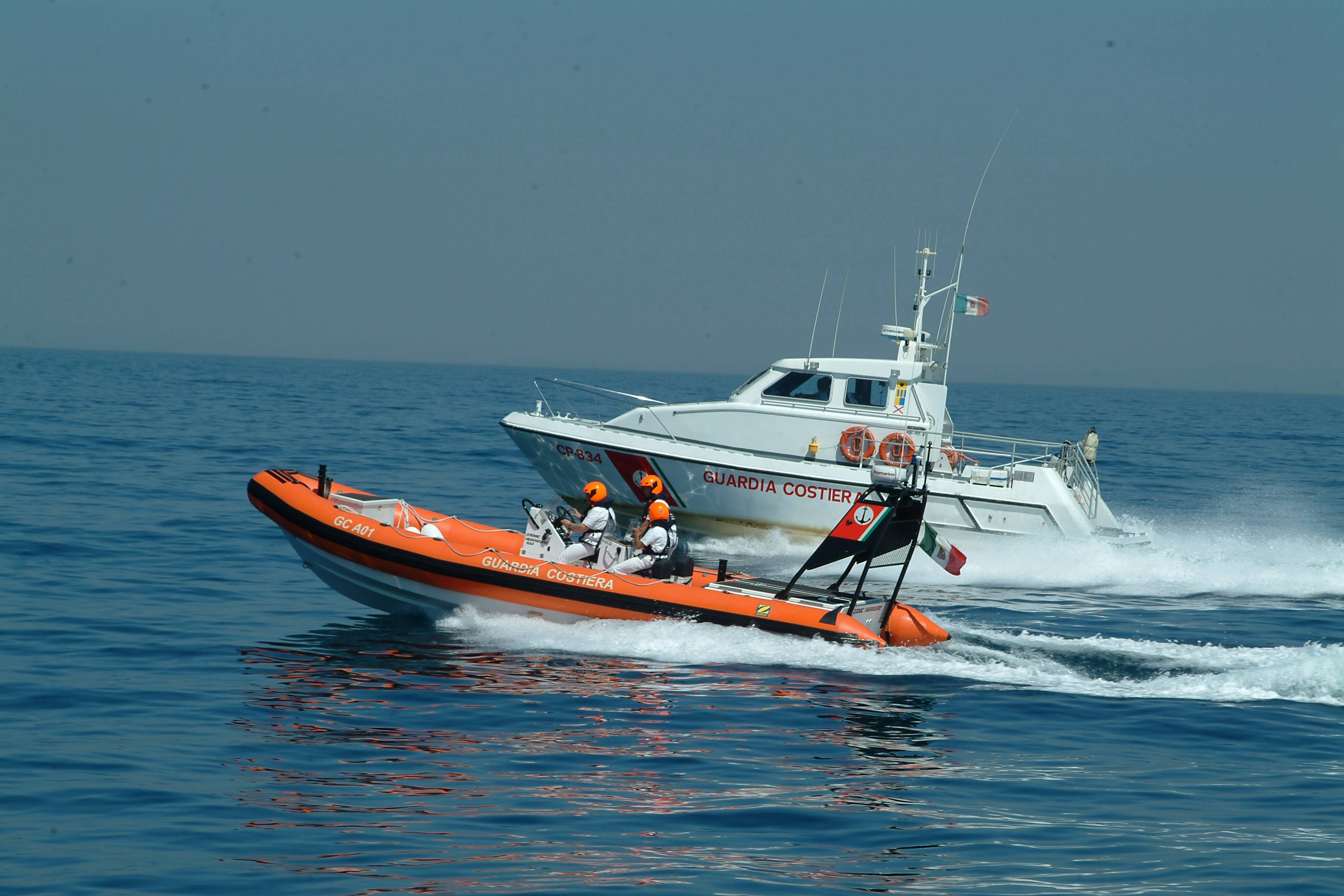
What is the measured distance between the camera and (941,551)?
1127 centimetres

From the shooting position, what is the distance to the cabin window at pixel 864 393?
1669 centimetres

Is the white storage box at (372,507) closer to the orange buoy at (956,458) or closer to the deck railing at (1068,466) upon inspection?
the deck railing at (1068,466)

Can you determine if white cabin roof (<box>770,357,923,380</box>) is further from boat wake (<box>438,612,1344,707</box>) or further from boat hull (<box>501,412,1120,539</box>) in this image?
boat wake (<box>438,612,1344,707</box>)

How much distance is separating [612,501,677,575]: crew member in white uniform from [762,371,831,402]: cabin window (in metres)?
5.99

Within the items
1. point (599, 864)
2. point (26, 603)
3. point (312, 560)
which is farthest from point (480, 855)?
point (26, 603)

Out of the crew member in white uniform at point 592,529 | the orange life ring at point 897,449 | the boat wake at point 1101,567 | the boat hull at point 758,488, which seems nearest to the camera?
the crew member in white uniform at point 592,529

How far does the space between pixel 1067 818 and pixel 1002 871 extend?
3.16 feet

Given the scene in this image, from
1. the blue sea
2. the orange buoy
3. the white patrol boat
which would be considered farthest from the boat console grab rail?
the orange buoy

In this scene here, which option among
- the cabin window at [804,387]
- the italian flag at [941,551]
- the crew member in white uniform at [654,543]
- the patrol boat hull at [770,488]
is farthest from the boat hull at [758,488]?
the crew member in white uniform at [654,543]

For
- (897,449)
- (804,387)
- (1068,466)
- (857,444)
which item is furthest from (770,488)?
(1068,466)

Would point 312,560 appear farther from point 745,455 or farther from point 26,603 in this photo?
point 745,455

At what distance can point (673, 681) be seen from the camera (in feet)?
31.9

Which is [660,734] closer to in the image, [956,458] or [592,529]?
[592,529]

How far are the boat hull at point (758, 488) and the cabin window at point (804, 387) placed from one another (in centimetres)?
109
